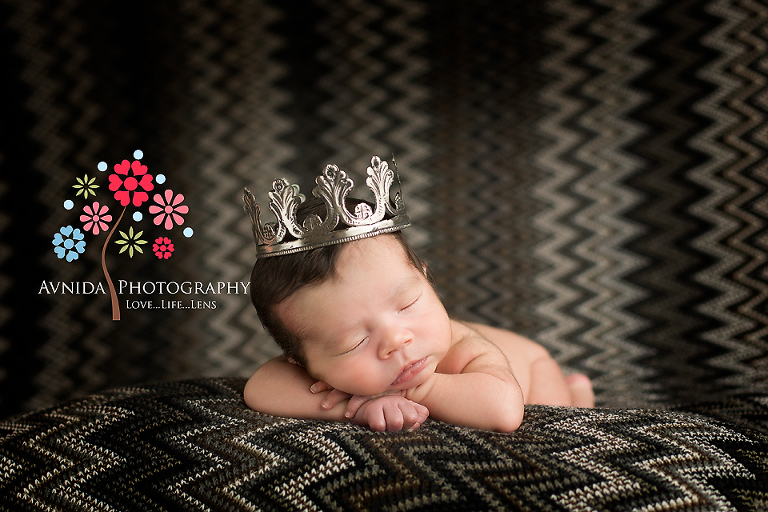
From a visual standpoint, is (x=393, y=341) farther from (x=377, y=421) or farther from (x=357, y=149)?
(x=357, y=149)

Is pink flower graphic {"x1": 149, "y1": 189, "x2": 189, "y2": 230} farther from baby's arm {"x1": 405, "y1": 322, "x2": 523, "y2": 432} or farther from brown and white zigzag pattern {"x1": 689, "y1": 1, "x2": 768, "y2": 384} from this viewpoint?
brown and white zigzag pattern {"x1": 689, "y1": 1, "x2": 768, "y2": 384}

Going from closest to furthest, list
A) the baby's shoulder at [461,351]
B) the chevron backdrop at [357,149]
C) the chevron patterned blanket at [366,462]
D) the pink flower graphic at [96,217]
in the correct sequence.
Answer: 1. the chevron patterned blanket at [366,462]
2. the baby's shoulder at [461,351]
3. the pink flower graphic at [96,217]
4. the chevron backdrop at [357,149]

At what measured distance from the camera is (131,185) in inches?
54.5

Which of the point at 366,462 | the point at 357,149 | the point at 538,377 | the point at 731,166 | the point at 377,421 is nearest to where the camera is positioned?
the point at 366,462

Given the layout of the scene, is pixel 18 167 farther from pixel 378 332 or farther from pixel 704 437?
pixel 704 437

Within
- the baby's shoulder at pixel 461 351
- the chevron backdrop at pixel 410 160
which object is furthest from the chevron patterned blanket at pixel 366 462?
the chevron backdrop at pixel 410 160

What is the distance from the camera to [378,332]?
729 mm

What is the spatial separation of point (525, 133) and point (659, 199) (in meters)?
0.45

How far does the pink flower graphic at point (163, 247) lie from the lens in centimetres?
157

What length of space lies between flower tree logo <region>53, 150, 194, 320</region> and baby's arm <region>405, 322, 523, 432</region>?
0.83 metres

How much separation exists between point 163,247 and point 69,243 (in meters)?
0.27

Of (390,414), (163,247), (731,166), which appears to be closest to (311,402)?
(390,414)

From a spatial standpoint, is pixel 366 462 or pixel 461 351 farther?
pixel 461 351

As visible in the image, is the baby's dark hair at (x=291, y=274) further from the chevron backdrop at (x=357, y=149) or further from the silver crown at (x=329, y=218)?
the chevron backdrop at (x=357, y=149)
